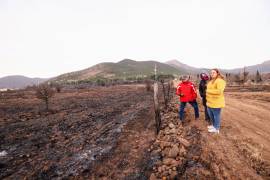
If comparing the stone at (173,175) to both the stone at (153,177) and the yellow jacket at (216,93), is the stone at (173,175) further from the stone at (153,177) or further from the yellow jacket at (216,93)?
the yellow jacket at (216,93)

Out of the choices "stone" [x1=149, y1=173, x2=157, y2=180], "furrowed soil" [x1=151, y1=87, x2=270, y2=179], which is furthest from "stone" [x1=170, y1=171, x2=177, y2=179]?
"stone" [x1=149, y1=173, x2=157, y2=180]

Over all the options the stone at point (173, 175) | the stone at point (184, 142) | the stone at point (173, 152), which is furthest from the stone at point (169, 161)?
the stone at point (184, 142)

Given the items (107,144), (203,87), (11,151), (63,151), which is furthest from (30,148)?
(203,87)

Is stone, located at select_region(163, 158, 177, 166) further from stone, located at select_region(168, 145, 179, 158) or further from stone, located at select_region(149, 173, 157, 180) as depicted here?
stone, located at select_region(149, 173, 157, 180)

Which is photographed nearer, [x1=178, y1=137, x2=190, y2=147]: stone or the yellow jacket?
the yellow jacket

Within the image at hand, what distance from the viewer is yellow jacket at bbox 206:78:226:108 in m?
6.38

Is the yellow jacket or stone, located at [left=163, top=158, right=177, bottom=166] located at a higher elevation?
the yellow jacket

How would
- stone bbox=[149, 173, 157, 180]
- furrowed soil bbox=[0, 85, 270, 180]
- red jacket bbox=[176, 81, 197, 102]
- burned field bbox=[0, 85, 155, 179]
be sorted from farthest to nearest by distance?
red jacket bbox=[176, 81, 197, 102] < burned field bbox=[0, 85, 155, 179] < furrowed soil bbox=[0, 85, 270, 180] < stone bbox=[149, 173, 157, 180]

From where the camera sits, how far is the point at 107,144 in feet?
27.3

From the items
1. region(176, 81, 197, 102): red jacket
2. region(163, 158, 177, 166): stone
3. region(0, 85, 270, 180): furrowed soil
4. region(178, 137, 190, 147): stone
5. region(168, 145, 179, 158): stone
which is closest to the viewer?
region(0, 85, 270, 180): furrowed soil

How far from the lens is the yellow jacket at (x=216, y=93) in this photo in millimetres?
6383

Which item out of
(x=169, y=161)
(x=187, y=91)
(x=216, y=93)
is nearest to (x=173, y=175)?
(x=169, y=161)

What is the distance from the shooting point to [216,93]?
253 inches

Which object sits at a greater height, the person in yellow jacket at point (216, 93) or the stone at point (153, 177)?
the person in yellow jacket at point (216, 93)
